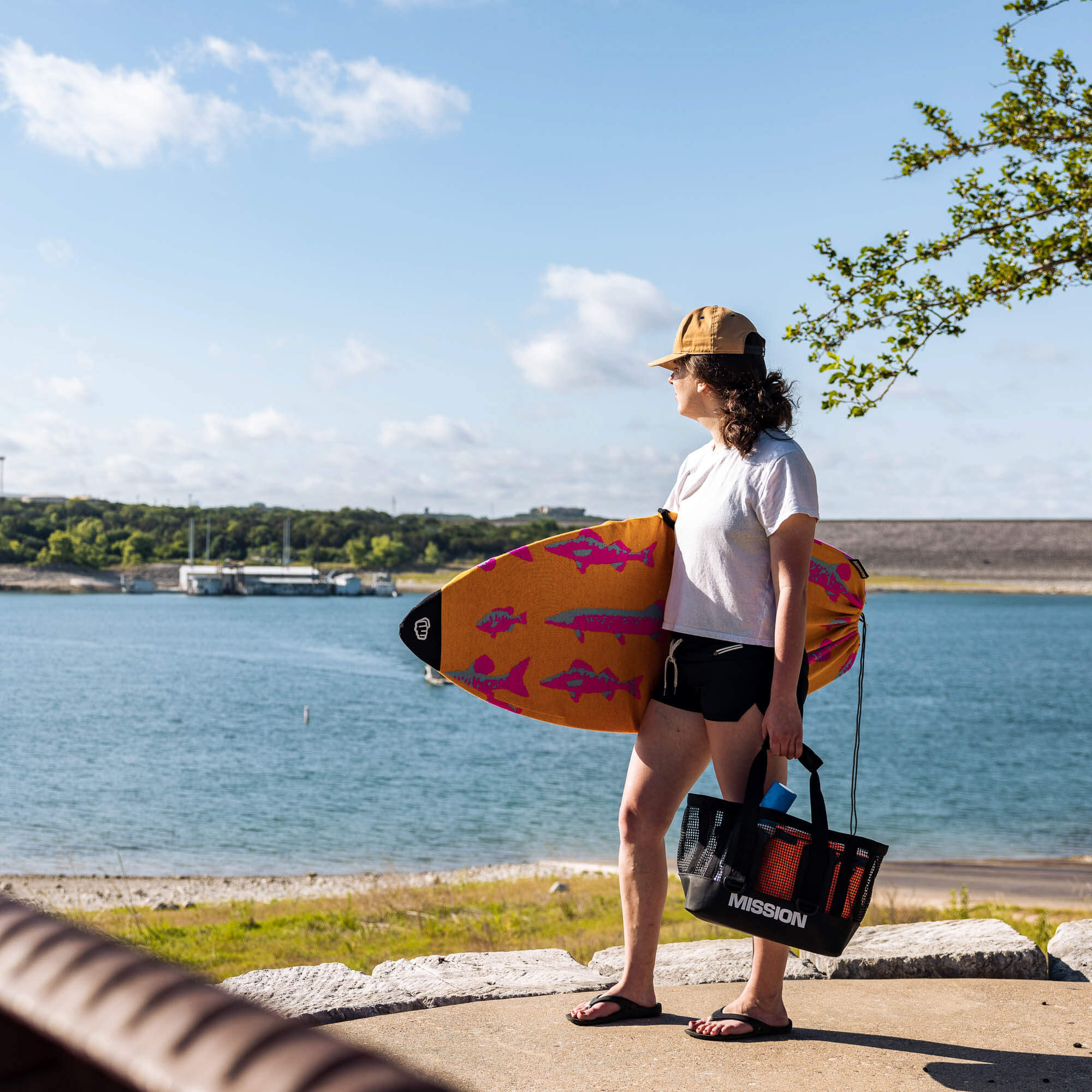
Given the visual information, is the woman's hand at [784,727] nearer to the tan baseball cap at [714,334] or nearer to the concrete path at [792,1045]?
the concrete path at [792,1045]

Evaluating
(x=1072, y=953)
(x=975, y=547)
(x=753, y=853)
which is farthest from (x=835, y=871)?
(x=975, y=547)

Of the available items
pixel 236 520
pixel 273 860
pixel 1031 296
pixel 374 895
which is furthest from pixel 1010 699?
pixel 236 520

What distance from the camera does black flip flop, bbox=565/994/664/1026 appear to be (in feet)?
10.8

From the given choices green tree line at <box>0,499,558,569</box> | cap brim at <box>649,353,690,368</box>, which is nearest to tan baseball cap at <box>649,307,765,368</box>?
cap brim at <box>649,353,690,368</box>

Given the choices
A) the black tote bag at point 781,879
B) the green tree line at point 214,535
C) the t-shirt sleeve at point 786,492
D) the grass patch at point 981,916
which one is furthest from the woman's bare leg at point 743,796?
the green tree line at point 214,535

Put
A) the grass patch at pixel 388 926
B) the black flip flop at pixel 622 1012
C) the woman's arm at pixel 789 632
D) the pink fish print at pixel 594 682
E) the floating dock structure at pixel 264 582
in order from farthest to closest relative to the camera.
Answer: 1. the floating dock structure at pixel 264 582
2. the grass patch at pixel 388 926
3. the pink fish print at pixel 594 682
4. the black flip flop at pixel 622 1012
5. the woman's arm at pixel 789 632

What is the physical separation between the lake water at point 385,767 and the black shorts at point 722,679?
44.6 ft

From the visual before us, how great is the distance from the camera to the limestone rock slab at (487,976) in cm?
367

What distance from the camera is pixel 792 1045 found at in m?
3.20

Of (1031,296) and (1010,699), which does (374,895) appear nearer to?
(1031,296)

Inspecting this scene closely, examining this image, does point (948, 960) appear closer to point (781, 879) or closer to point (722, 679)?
point (781, 879)

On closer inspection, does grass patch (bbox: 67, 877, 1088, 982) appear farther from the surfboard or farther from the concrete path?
the surfboard

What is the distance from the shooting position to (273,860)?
54.0 feet

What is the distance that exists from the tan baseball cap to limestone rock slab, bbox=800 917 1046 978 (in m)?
2.30
